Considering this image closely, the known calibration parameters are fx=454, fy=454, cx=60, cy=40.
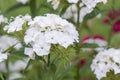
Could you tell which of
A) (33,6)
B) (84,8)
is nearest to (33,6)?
(33,6)

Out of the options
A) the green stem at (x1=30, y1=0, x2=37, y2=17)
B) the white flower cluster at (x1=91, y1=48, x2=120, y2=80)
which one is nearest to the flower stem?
the green stem at (x1=30, y1=0, x2=37, y2=17)

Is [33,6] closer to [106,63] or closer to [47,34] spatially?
[106,63]

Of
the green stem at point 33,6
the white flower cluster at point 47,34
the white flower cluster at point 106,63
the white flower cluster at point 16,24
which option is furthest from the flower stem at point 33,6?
the white flower cluster at point 47,34

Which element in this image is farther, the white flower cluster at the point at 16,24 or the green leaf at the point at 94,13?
the green leaf at the point at 94,13

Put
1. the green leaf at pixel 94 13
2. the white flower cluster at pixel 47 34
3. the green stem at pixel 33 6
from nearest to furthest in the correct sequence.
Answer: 1. the white flower cluster at pixel 47 34
2. the green leaf at pixel 94 13
3. the green stem at pixel 33 6

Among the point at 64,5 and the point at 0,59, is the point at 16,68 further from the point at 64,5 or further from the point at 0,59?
the point at 0,59

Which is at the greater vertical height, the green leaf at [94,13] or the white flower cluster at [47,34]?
the green leaf at [94,13]

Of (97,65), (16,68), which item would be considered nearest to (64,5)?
(97,65)

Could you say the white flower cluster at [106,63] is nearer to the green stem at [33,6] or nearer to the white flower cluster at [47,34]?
the white flower cluster at [47,34]
